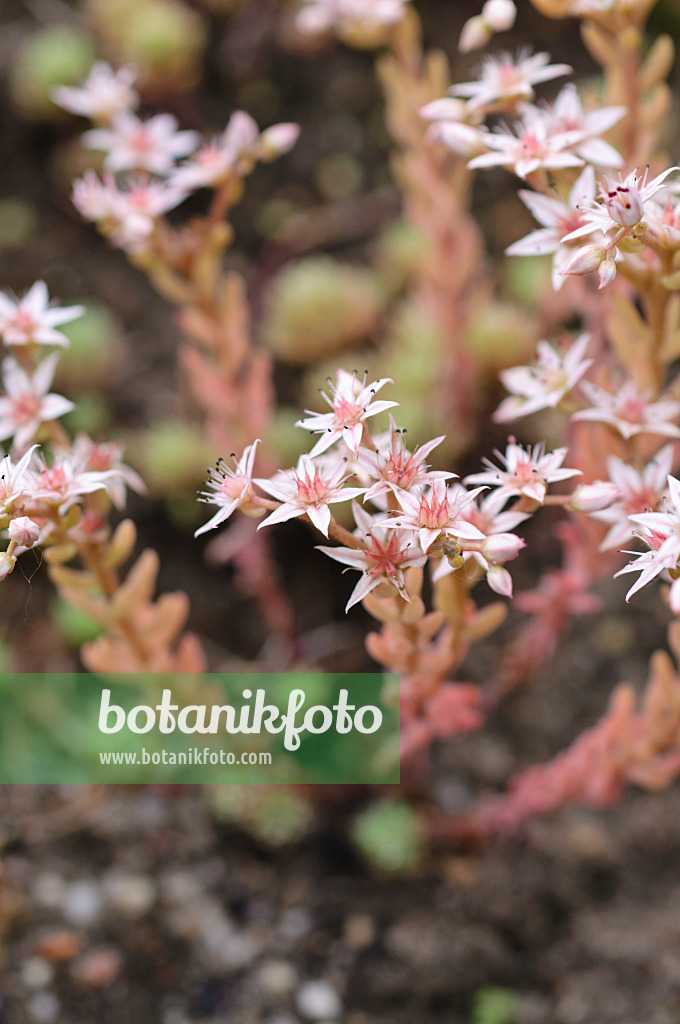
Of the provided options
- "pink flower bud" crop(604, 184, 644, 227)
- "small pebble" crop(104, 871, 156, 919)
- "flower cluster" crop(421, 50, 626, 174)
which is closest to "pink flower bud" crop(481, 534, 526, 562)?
"pink flower bud" crop(604, 184, 644, 227)

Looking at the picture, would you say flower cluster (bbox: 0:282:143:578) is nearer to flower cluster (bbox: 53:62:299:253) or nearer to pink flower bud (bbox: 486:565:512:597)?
flower cluster (bbox: 53:62:299:253)

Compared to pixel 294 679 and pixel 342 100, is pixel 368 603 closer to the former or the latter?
pixel 294 679

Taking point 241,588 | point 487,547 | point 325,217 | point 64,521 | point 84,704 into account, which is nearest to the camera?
point 487,547

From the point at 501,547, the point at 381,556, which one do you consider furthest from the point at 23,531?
the point at 501,547

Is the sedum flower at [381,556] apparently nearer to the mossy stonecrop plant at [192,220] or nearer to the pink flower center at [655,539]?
the pink flower center at [655,539]

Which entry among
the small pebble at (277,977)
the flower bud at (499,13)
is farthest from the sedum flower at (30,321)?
the small pebble at (277,977)

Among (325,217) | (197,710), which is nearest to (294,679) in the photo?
(197,710)
